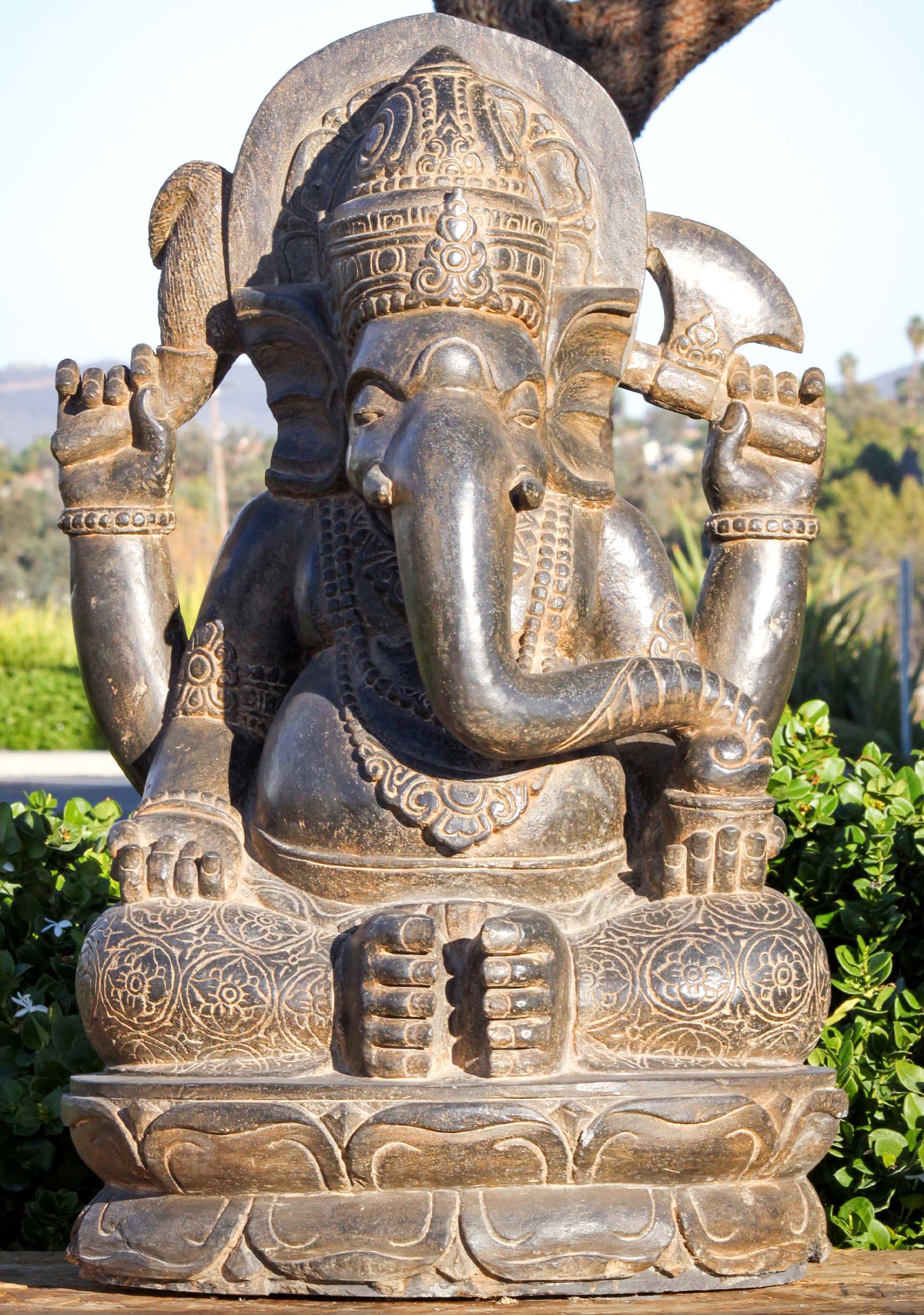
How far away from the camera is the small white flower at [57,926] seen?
3906 millimetres

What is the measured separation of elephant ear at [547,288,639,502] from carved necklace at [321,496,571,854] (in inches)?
3.3

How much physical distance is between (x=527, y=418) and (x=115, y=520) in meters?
0.84

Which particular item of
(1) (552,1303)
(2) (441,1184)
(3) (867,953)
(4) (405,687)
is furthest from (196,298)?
(3) (867,953)

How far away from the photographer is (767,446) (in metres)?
3.22

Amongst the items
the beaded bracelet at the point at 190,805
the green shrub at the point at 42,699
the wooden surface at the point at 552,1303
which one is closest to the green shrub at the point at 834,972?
the wooden surface at the point at 552,1303

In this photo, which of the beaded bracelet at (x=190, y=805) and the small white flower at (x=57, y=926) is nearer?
the beaded bracelet at (x=190, y=805)

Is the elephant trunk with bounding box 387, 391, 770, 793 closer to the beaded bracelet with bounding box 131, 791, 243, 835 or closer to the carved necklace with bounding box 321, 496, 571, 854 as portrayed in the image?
the carved necklace with bounding box 321, 496, 571, 854

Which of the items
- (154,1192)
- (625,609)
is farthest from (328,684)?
(154,1192)

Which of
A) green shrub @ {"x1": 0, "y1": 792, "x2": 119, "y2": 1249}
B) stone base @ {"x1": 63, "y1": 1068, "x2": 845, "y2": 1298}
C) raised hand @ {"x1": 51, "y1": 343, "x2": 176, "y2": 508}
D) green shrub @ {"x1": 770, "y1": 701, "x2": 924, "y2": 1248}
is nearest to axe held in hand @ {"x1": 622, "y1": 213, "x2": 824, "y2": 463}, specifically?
raised hand @ {"x1": 51, "y1": 343, "x2": 176, "y2": 508}

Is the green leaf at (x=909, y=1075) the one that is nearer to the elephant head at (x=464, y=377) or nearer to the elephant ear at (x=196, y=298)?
the elephant head at (x=464, y=377)

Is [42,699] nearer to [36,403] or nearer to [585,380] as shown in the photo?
[585,380]

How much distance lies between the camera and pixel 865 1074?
3629 mm

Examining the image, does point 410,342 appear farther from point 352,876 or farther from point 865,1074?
point 865,1074

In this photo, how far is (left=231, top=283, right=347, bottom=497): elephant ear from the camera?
3049 mm
